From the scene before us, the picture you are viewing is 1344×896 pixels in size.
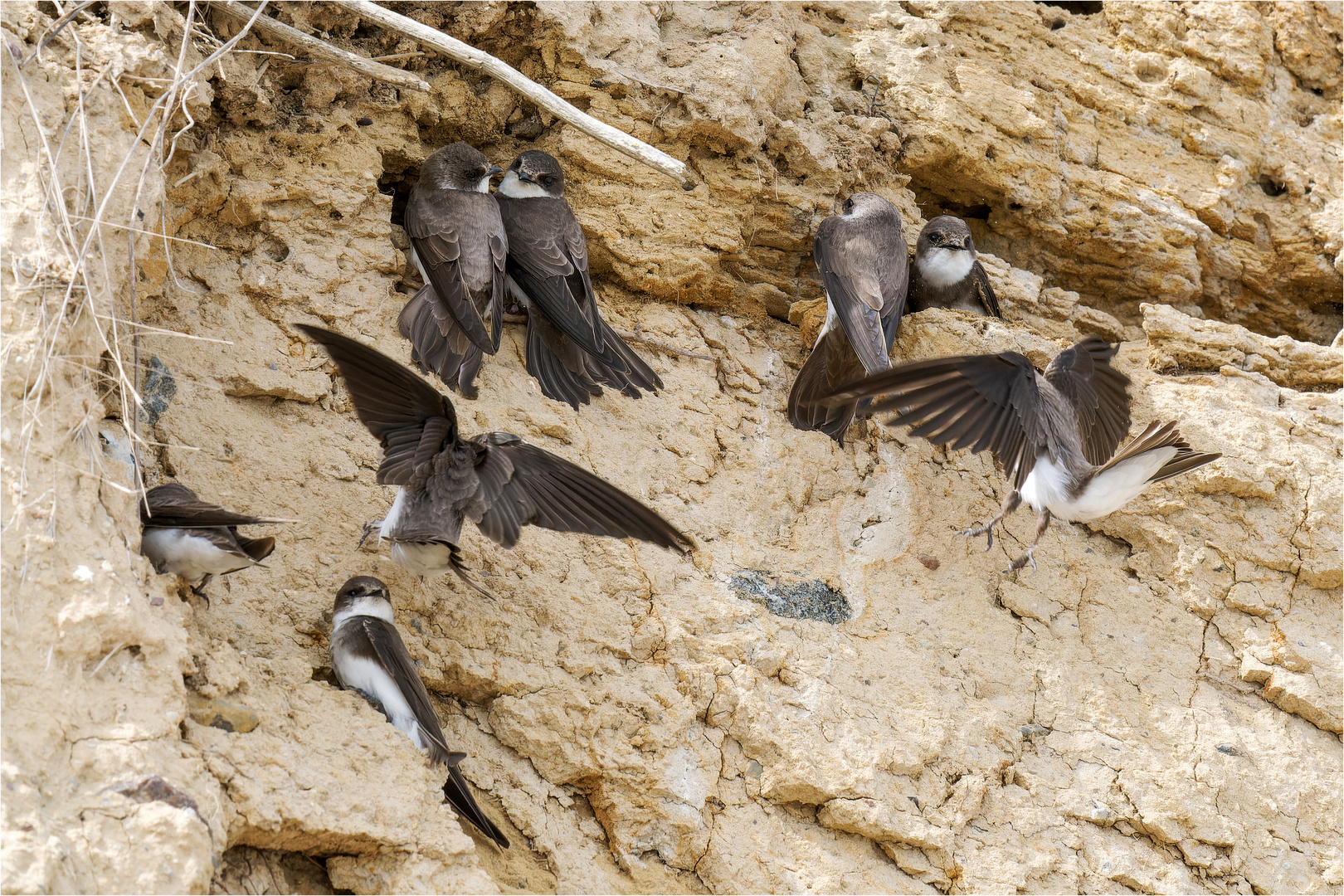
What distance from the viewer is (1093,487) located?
377 cm

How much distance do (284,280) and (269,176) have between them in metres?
0.37

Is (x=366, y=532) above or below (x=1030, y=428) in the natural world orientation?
below

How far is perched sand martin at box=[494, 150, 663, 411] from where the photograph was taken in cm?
409

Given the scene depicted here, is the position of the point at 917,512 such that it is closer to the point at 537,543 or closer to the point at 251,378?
the point at 537,543

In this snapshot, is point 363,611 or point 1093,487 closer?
point 363,611

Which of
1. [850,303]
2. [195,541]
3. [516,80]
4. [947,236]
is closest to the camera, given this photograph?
[195,541]

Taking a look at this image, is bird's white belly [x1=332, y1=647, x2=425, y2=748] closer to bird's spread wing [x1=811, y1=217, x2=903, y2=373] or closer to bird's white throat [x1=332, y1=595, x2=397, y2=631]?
bird's white throat [x1=332, y1=595, x2=397, y2=631]

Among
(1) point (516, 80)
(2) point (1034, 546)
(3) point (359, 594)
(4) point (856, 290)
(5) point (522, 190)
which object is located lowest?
(2) point (1034, 546)

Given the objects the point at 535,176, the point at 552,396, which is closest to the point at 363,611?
the point at 552,396

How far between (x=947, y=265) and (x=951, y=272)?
31mm

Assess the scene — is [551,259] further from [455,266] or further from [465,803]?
[465,803]

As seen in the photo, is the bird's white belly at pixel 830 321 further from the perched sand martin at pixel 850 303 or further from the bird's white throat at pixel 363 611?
the bird's white throat at pixel 363 611

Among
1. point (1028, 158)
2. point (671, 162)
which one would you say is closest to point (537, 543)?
point (671, 162)

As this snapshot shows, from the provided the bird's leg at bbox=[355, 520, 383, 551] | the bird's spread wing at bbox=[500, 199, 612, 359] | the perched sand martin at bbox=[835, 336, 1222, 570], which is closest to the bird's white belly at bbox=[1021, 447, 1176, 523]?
the perched sand martin at bbox=[835, 336, 1222, 570]
